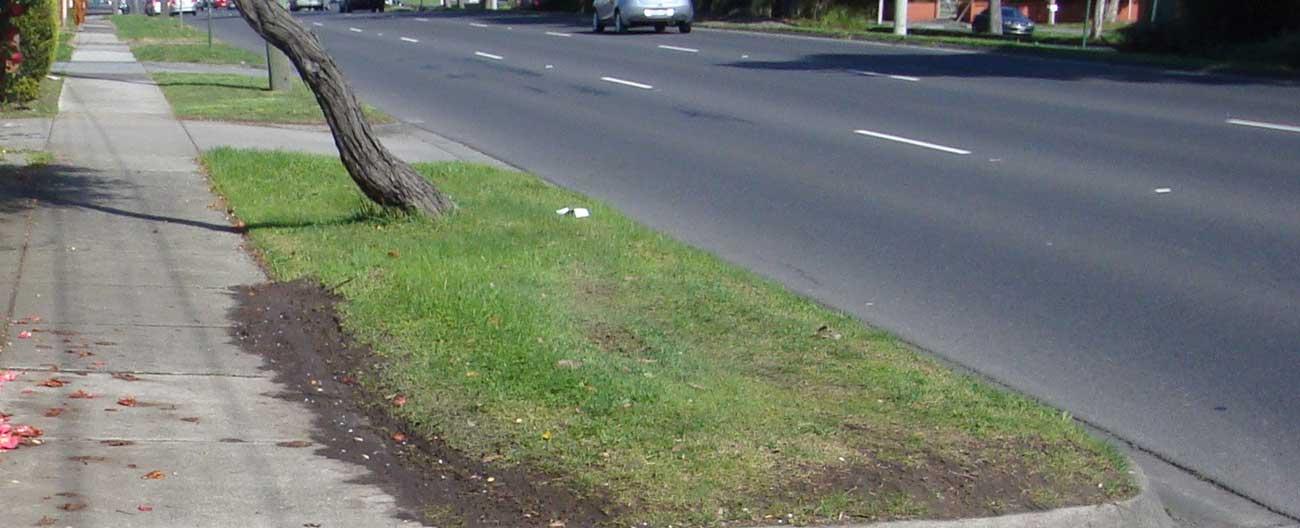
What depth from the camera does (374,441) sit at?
6090 millimetres

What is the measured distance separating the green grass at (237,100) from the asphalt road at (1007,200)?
121 cm

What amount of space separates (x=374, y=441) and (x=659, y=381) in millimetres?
1235

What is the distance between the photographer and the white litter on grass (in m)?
11.0

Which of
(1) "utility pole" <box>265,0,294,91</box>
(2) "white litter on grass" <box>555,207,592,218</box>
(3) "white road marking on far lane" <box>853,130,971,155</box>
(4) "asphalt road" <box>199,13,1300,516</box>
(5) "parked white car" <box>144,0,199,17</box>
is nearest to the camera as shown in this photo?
(4) "asphalt road" <box>199,13,1300,516</box>

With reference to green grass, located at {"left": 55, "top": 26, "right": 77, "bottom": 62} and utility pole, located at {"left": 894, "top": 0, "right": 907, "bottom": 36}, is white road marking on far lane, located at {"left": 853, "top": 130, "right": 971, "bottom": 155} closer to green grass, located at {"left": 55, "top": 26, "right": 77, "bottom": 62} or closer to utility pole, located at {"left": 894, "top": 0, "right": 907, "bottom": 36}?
green grass, located at {"left": 55, "top": 26, "right": 77, "bottom": 62}

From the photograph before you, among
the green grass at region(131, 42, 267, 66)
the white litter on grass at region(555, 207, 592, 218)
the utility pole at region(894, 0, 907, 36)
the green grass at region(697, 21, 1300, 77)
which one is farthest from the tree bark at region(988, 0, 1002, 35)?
the white litter on grass at region(555, 207, 592, 218)

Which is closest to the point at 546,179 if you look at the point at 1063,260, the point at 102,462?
the point at 1063,260

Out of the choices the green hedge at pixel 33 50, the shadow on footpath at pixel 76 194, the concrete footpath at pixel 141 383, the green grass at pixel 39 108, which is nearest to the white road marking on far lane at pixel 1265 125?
the shadow on footpath at pixel 76 194

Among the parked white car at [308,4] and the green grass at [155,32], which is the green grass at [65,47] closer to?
the green grass at [155,32]

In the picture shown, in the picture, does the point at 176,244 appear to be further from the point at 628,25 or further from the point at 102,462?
the point at 628,25

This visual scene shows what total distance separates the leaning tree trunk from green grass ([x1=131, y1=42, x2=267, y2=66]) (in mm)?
18487

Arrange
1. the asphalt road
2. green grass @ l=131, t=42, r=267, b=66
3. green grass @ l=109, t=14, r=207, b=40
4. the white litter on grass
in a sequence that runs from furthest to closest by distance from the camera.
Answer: green grass @ l=109, t=14, r=207, b=40 < green grass @ l=131, t=42, r=267, b=66 < the white litter on grass < the asphalt road

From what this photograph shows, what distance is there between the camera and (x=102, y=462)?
5551 mm

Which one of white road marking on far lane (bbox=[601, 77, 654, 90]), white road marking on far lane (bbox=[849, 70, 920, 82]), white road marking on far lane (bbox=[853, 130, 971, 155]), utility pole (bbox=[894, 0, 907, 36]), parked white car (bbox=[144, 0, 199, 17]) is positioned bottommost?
parked white car (bbox=[144, 0, 199, 17])
